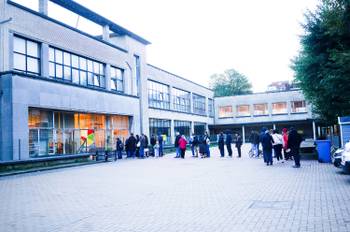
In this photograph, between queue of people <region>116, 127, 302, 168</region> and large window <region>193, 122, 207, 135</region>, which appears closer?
queue of people <region>116, 127, 302, 168</region>

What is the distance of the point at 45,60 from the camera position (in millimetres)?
23312

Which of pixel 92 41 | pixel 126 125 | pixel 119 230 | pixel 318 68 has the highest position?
pixel 92 41

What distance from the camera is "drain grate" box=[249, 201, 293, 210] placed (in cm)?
739

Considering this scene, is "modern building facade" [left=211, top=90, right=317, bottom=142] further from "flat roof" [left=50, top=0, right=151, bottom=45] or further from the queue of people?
the queue of people

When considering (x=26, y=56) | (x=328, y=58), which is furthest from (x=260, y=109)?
(x=26, y=56)

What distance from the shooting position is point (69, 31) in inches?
1025

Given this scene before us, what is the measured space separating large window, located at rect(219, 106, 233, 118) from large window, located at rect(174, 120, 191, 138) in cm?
1387

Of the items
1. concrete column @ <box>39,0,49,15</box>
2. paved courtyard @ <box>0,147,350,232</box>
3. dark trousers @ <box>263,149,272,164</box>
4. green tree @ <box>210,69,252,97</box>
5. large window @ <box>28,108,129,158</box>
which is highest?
green tree @ <box>210,69,252,97</box>

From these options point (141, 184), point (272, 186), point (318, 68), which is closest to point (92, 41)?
point (318, 68)

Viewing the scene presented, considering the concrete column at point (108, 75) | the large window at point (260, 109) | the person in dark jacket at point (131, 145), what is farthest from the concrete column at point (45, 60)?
the large window at point (260, 109)

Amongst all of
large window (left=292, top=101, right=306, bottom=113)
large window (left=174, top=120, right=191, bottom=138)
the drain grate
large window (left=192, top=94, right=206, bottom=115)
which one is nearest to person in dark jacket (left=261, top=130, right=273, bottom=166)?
the drain grate

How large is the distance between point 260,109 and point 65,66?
42978mm

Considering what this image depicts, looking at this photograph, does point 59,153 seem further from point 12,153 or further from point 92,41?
point 92,41

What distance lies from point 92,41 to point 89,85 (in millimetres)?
3578
